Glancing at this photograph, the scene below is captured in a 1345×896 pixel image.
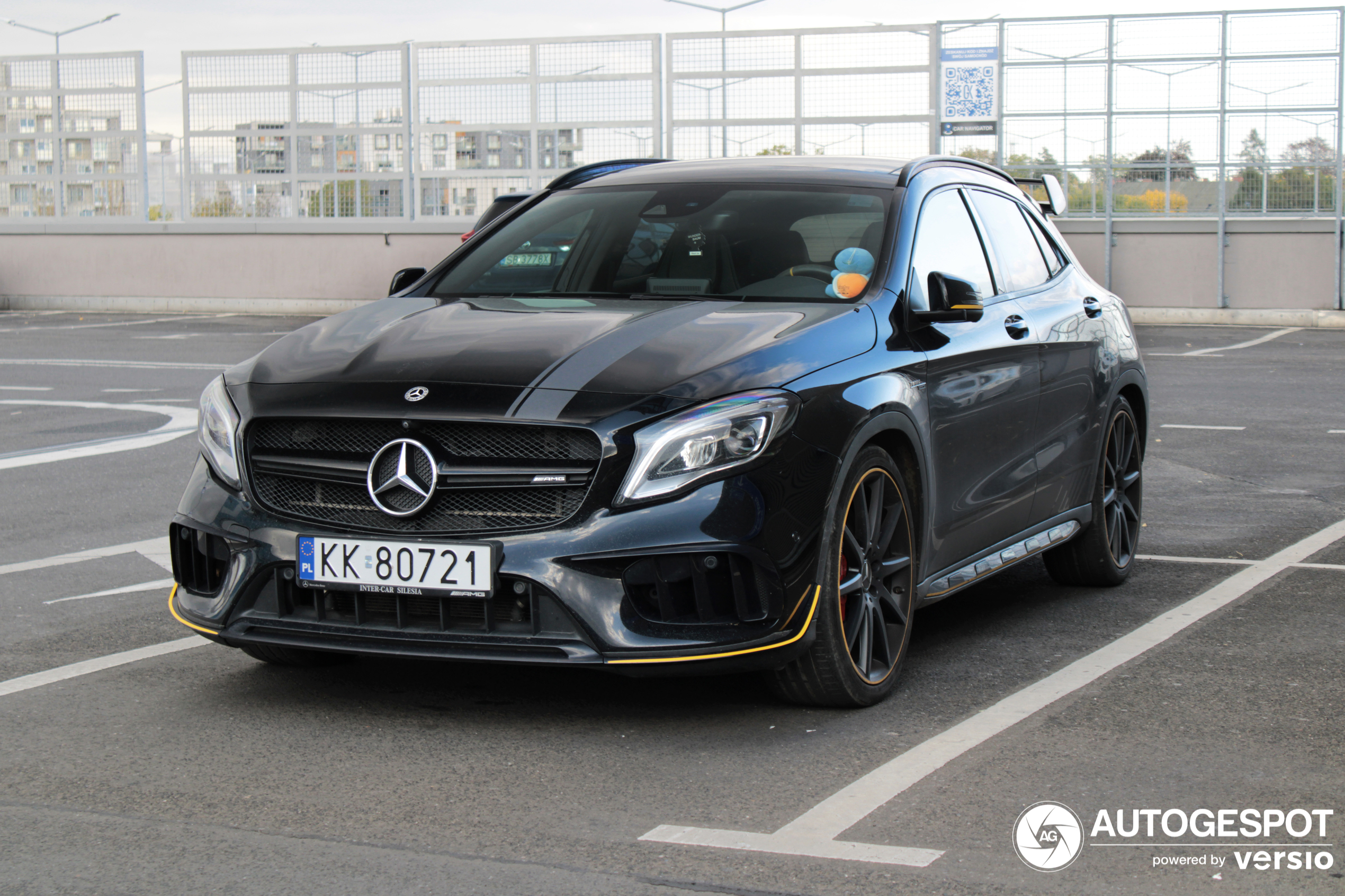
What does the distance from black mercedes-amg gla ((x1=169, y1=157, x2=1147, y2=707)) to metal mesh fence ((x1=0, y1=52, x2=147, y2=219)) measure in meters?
27.3

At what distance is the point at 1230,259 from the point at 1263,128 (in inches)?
81.2

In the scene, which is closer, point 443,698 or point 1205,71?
point 443,698

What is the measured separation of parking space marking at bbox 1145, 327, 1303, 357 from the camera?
19594 mm

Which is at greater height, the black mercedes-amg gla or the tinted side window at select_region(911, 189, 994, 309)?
the tinted side window at select_region(911, 189, 994, 309)

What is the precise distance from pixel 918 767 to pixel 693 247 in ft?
6.49

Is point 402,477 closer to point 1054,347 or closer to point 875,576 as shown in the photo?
point 875,576

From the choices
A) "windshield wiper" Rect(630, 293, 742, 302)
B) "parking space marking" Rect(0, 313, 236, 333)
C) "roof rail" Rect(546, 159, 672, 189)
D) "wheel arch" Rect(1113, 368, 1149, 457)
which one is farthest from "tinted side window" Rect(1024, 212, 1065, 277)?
"parking space marking" Rect(0, 313, 236, 333)

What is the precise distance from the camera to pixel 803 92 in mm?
27141

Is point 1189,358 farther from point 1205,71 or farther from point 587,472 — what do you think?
point 587,472

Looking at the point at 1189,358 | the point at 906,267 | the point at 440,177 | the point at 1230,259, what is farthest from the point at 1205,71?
the point at 906,267

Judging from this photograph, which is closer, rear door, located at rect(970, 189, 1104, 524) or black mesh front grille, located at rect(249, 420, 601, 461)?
black mesh front grille, located at rect(249, 420, 601, 461)

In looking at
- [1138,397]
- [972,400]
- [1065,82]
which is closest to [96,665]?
[972,400]

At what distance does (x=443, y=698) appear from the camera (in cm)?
471

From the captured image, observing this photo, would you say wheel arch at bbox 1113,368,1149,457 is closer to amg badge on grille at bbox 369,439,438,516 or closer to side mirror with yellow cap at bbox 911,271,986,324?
side mirror with yellow cap at bbox 911,271,986,324
